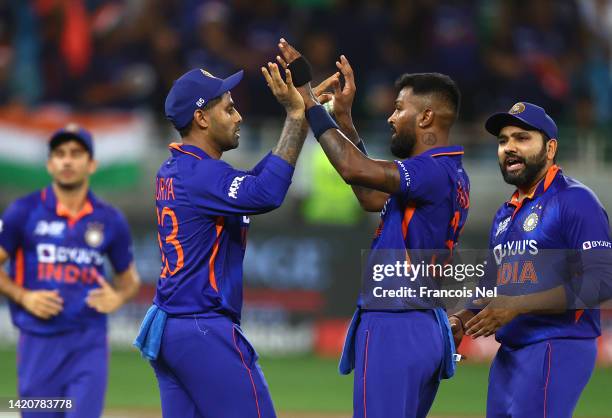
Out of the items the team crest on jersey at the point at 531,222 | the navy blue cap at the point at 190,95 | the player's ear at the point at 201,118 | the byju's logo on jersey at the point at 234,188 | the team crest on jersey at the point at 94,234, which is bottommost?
the team crest on jersey at the point at 531,222

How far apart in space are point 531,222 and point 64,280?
3376 mm

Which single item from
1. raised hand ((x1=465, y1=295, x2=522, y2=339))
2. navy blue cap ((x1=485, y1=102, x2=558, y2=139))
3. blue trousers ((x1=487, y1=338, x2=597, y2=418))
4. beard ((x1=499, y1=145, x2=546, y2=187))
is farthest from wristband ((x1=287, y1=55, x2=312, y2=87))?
blue trousers ((x1=487, y1=338, x2=597, y2=418))

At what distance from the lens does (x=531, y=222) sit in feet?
20.0

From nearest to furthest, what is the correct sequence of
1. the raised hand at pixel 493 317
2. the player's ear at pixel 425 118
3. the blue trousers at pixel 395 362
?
1. the blue trousers at pixel 395 362
2. the raised hand at pixel 493 317
3. the player's ear at pixel 425 118

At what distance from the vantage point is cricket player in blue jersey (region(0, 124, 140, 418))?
7.45 metres

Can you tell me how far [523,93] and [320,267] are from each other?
381cm

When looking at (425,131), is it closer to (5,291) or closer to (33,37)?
(5,291)

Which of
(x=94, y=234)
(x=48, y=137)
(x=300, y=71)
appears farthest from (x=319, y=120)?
(x=48, y=137)

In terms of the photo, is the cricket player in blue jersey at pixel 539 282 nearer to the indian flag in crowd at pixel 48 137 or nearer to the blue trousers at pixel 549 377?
the blue trousers at pixel 549 377

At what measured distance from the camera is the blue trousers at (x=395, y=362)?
5.66 metres

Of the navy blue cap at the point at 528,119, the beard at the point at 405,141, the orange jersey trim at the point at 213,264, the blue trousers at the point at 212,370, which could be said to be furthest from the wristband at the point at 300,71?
the blue trousers at the point at 212,370

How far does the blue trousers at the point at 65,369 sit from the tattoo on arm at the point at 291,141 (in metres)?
2.54

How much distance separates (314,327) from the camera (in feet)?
46.1

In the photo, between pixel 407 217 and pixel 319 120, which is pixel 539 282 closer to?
pixel 407 217
